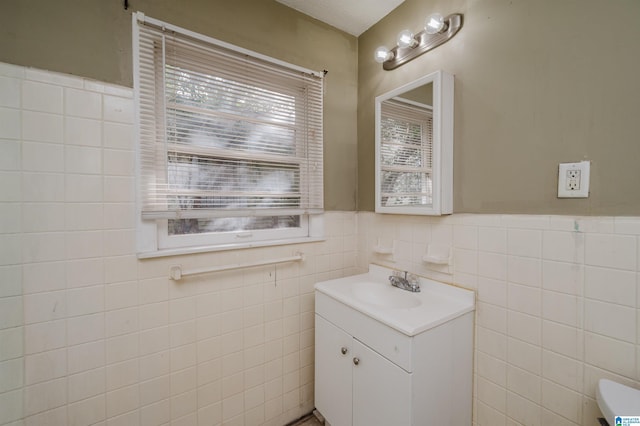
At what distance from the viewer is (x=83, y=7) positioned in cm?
107

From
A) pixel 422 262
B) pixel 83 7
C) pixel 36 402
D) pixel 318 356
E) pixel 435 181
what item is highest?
pixel 83 7

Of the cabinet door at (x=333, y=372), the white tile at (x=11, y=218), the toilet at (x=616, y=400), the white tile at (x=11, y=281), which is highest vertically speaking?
the white tile at (x=11, y=218)

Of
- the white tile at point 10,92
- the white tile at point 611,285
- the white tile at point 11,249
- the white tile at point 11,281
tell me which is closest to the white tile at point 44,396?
the white tile at point 11,281

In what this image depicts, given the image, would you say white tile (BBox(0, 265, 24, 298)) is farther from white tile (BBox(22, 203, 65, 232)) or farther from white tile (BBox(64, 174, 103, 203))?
white tile (BBox(64, 174, 103, 203))

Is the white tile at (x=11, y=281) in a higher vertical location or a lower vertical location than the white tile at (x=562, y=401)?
higher

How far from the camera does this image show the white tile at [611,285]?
2.74ft

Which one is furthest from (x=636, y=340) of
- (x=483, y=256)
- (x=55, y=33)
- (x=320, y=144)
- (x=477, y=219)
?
(x=55, y=33)

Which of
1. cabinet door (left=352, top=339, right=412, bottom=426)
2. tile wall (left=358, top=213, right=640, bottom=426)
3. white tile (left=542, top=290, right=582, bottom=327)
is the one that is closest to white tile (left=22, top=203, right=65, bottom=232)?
cabinet door (left=352, top=339, right=412, bottom=426)

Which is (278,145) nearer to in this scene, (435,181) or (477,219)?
(435,181)

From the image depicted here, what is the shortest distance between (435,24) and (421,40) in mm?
152

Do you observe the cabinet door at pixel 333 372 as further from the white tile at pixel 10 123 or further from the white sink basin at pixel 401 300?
the white tile at pixel 10 123

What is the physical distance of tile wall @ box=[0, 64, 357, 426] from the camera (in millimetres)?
981

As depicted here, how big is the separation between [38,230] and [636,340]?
2116mm

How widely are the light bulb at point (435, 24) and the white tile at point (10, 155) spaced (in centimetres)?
181
